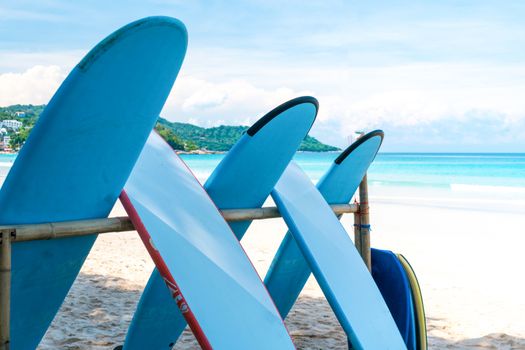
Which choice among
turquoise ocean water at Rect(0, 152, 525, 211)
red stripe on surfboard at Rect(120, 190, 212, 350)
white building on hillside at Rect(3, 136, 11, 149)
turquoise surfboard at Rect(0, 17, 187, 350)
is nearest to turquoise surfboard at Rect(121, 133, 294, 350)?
red stripe on surfboard at Rect(120, 190, 212, 350)

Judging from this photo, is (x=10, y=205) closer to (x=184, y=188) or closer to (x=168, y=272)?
(x=168, y=272)

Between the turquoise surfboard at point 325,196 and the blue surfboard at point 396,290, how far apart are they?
41 cm

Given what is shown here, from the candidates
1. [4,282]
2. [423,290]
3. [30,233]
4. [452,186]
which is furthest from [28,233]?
[452,186]

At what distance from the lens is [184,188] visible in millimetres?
2541

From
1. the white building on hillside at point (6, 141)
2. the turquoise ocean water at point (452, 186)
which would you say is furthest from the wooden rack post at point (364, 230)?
the white building on hillside at point (6, 141)

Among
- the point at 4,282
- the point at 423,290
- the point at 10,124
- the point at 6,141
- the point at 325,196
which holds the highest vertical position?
the point at 6,141

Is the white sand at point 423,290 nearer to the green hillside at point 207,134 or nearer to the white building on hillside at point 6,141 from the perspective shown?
the green hillside at point 207,134

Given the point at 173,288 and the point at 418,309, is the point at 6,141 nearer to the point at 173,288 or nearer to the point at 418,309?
the point at 418,309

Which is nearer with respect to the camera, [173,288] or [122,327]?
[173,288]

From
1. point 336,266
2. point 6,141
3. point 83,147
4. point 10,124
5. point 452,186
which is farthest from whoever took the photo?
point 6,141

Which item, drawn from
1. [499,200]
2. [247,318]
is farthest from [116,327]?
[499,200]

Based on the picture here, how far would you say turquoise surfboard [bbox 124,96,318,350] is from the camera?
109 inches

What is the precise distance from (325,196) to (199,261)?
1.40m

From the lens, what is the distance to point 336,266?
296 cm
